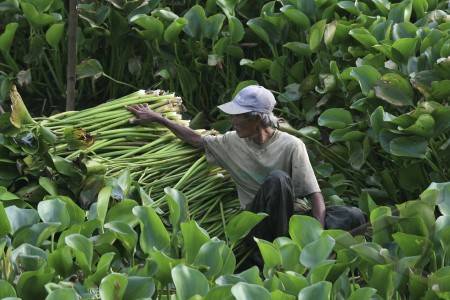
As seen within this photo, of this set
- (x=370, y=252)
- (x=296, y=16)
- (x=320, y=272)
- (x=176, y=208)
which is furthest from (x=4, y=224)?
(x=296, y=16)

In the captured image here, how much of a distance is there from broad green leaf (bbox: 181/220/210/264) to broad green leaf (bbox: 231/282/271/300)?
521mm

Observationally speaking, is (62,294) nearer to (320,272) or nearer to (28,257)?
(28,257)

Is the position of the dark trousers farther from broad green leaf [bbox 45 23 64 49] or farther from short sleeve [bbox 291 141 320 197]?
broad green leaf [bbox 45 23 64 49]

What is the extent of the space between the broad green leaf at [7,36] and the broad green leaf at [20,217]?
242 cm

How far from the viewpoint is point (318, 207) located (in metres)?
5.05

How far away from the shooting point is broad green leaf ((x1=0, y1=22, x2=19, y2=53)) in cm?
639

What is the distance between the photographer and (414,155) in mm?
5441

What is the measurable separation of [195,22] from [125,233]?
2.66 metres

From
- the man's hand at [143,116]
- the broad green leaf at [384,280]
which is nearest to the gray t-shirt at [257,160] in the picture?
the man's hand at [143,116]

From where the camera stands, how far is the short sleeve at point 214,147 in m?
5.27

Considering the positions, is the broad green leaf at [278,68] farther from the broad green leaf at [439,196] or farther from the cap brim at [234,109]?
the broad green leaf at [439,196]

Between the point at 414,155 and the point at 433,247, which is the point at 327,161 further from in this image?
the point at 433,247

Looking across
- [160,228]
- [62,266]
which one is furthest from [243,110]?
[62,266]

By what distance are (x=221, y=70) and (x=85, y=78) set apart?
0.74 meters
